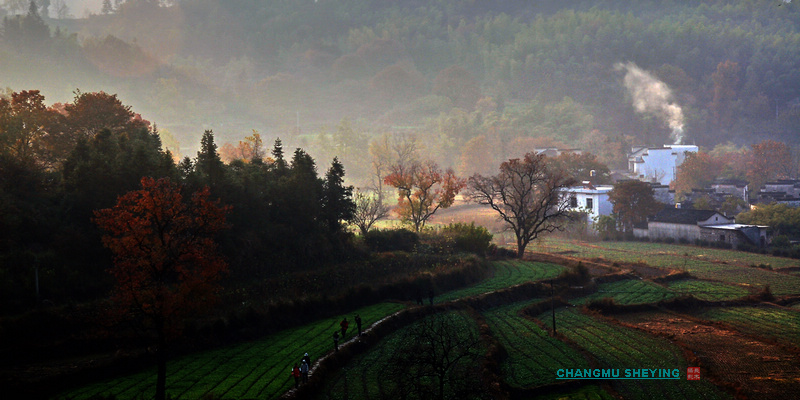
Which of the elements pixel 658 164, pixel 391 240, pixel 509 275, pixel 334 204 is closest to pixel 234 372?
pixel 334 204

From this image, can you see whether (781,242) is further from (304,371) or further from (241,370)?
(241,370)

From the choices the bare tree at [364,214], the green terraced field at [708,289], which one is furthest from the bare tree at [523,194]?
the green terraced field at [708,289]

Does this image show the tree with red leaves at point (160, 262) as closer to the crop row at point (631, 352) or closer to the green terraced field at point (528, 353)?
the green terraced field at point (528, 353)

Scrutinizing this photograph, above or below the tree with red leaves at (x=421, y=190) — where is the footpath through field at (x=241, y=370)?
below

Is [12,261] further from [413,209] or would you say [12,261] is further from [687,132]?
[687,132]

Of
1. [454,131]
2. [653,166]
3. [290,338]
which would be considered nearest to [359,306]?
[290,338]

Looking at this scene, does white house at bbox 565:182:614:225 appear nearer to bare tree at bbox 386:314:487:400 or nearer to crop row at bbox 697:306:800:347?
crop row at bbox 697:306:800:347
